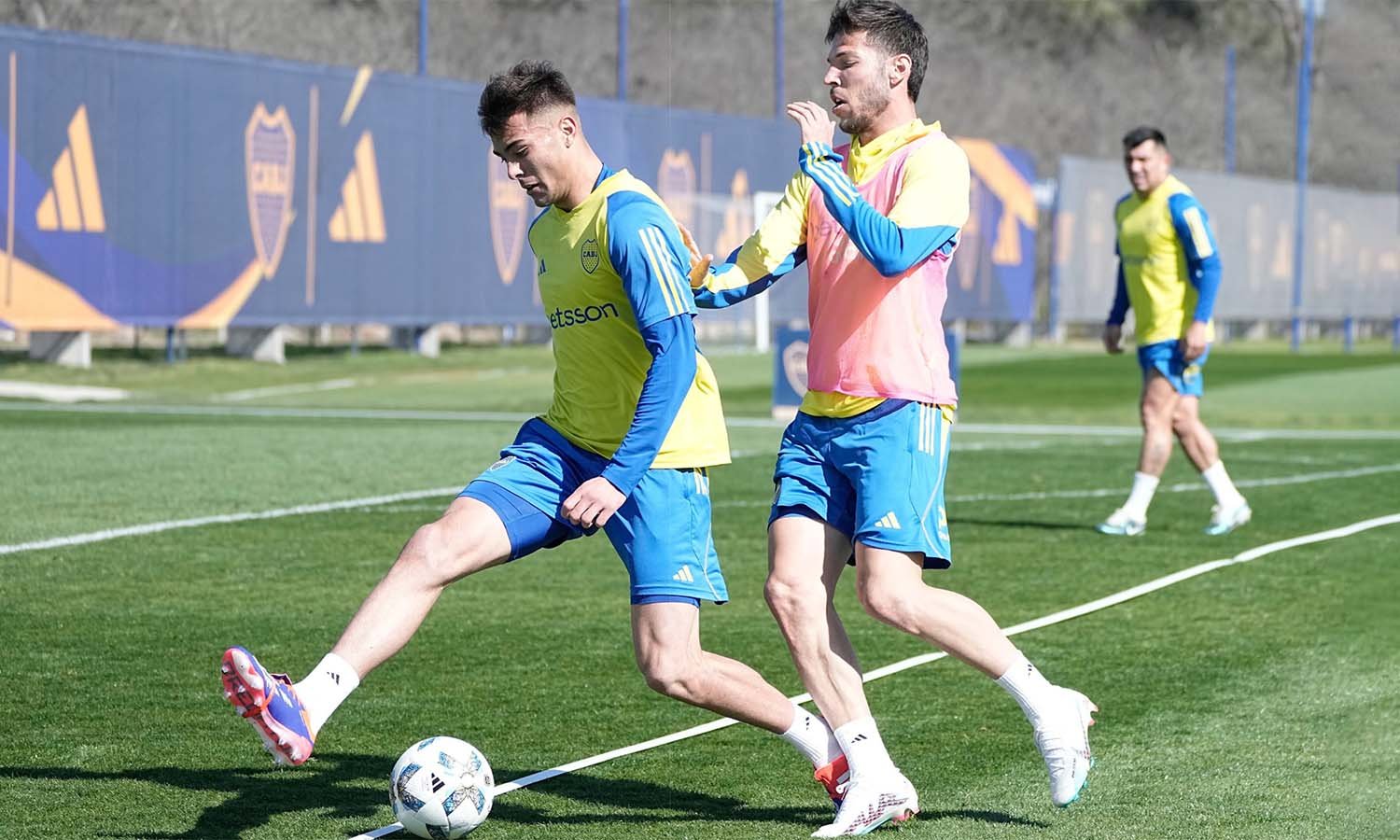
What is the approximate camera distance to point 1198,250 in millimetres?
11422

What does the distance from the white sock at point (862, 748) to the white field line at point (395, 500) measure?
6374mm

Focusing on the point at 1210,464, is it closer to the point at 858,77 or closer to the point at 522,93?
the point at 858,77

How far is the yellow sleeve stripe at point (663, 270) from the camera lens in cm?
509

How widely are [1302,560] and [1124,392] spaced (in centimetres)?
1672

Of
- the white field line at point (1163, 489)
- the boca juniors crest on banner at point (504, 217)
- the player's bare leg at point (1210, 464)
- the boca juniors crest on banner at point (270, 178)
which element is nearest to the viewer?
the player's bare leg at point (1210, 464)

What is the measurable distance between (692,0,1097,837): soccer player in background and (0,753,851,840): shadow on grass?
1.10 ft

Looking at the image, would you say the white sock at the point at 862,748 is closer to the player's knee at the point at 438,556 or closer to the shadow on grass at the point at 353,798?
the shadow on grass at the point at 353,798

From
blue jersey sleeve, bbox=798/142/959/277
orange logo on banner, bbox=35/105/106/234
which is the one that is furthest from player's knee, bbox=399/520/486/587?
orange logo on banner, bbox=35/105/106/234

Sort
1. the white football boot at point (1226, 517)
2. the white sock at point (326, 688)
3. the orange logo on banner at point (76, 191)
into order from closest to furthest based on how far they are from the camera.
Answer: the white sock at point (326, 688) < the white football boot at point (1226, 517) < the orange logo on banner at point (76, 191)

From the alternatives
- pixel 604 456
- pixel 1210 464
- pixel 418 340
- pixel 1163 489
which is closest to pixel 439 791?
pixel 604 456

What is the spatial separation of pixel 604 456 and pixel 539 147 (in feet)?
2.75

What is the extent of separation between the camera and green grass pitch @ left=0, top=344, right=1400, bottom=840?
562 centimetres

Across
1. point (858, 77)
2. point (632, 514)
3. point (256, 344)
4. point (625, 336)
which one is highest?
point (858, 77)

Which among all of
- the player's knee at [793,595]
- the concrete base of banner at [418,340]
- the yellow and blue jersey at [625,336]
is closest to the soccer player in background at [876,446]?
the player's knee at [793,595]
